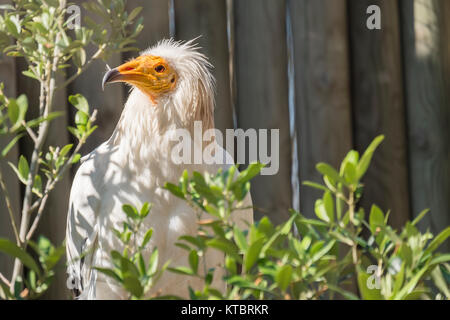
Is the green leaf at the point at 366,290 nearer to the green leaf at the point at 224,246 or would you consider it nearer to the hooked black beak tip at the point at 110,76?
the green leaf at the point at 224,246

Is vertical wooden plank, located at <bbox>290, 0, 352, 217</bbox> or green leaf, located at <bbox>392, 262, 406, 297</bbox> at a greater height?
vertical wooden plank, located at <bbox>290, 0, 352, 217</bbox>

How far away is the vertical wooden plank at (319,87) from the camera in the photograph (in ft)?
8.45

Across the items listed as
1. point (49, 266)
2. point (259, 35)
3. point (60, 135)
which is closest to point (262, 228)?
point (49, 266)

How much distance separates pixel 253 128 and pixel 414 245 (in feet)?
5.57

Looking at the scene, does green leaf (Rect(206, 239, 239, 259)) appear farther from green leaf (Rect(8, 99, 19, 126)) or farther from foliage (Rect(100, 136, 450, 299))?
green leaf (Rect(8, 99, 19, 126))

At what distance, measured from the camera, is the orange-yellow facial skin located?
2018 mm

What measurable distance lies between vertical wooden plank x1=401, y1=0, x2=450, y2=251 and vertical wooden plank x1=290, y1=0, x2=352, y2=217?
0.31 meters

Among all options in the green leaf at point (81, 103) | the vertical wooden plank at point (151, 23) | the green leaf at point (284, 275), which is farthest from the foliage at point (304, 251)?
the vertical wooden plank at point (151, 23)

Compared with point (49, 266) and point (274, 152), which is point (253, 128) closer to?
point (274, 152)

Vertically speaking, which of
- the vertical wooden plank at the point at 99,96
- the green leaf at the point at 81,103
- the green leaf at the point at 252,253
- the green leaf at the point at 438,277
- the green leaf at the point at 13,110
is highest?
the vertical wooden plank at the point at 99,96

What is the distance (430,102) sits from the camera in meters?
2.62


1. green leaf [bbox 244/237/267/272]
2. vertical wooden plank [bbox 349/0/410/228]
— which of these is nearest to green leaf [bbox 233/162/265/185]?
green leaf [bbox 244/237/267/272]

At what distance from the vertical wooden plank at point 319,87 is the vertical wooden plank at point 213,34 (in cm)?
30

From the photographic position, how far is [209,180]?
929mm
